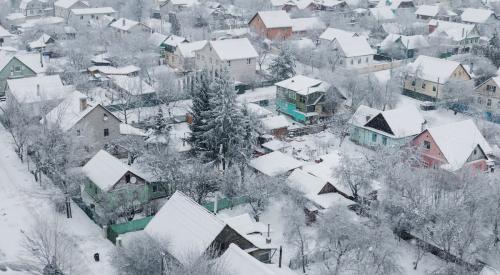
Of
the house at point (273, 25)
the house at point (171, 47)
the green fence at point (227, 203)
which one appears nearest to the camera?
the green fence at point (227, 203)

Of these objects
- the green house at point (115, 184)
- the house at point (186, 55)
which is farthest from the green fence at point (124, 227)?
the house at point (186, 55)

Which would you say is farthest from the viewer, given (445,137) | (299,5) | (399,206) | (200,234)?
(299,5)

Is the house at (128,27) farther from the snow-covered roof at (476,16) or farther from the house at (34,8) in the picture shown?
the snow-covered roof at (476,16)

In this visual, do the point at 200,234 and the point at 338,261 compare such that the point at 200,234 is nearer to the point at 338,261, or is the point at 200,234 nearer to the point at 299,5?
the point at 338,261

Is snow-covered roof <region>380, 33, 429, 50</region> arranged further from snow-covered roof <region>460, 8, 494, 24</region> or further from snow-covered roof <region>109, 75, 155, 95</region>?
snow-covered roof <region>109, 75, 155, 95</region>

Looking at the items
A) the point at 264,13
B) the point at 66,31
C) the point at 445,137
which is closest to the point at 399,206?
the point at 445,137

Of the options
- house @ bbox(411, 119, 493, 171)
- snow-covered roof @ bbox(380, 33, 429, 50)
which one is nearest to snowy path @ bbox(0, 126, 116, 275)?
house @ bbox(411, 119, 493, 171)
